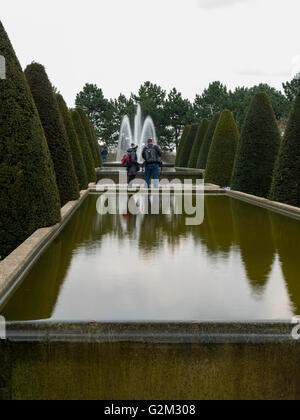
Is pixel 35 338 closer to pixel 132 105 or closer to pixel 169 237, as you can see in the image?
pixel 169 237

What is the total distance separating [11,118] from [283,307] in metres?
4.86

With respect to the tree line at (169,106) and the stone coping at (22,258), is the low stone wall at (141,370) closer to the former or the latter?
the stone coping at (22,258)

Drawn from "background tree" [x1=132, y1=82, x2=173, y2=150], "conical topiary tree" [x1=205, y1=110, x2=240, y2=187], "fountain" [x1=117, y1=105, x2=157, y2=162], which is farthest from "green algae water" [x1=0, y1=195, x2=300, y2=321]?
"background tree" [x1=132, y1=82, x2=173, y2=150]

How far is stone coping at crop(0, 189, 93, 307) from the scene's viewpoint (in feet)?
15.2

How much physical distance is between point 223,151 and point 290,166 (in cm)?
777

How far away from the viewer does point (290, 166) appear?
11289 mm

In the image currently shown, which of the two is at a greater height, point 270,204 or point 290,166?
point 290,166

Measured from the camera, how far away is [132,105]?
65.5 m

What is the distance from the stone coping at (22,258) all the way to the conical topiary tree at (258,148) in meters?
7.77

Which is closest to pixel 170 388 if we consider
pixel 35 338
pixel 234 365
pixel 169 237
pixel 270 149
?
pixel 234 365

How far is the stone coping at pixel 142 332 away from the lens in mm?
3746

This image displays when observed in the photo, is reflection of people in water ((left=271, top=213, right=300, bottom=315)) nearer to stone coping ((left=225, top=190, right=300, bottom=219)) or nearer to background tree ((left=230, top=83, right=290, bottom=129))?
stone coping ((left=225, top=190, right=300, bottom=219))

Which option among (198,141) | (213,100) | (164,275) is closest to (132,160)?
(164,275)

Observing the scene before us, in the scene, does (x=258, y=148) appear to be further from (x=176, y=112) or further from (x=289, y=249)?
(x=176, y=112)
